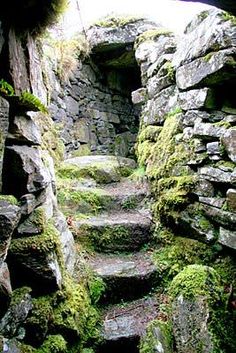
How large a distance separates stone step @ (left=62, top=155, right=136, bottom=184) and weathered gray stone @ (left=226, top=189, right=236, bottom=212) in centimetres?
298

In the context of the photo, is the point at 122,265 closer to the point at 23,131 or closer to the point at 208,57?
the point at 23,131

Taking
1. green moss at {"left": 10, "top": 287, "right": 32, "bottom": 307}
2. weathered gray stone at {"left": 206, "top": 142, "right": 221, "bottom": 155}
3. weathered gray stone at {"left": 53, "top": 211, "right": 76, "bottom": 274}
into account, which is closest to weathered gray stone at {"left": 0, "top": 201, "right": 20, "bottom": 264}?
green moss at {"left": 10, "top": 287, "right": 32, "bottom": 307}

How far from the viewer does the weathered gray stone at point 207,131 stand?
13.0 feet

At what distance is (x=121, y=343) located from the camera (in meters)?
3.41

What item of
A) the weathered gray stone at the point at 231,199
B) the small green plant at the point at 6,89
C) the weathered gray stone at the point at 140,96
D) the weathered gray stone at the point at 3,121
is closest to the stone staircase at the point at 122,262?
the weathered gray stone at the point at 231,199

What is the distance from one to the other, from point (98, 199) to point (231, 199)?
2290 millimetres

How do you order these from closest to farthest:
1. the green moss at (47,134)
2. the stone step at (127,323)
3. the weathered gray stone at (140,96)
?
the stone step at (127,323) < the green moss at (47,134) < the weathered gray stone at (140,96)

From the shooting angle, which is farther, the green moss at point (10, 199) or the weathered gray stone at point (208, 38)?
the weathered gray stone at point (208, 38)

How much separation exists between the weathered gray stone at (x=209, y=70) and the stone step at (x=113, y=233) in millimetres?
1970

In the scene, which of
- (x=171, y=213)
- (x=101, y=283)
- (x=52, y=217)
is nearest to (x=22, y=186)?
(x=52, y=217)

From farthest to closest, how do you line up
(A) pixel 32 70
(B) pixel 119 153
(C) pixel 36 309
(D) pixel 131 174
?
(B) pixel 119 153 → (D) pixel 131 174 → (A) pixel 32 70 → (C) pixel 36 309

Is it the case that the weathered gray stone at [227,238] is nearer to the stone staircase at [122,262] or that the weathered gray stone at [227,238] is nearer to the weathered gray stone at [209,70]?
the stone staircase at [122,262]

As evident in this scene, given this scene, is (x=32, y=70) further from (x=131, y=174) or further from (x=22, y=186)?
(x=131, y=174)

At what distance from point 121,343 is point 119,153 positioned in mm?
6686
